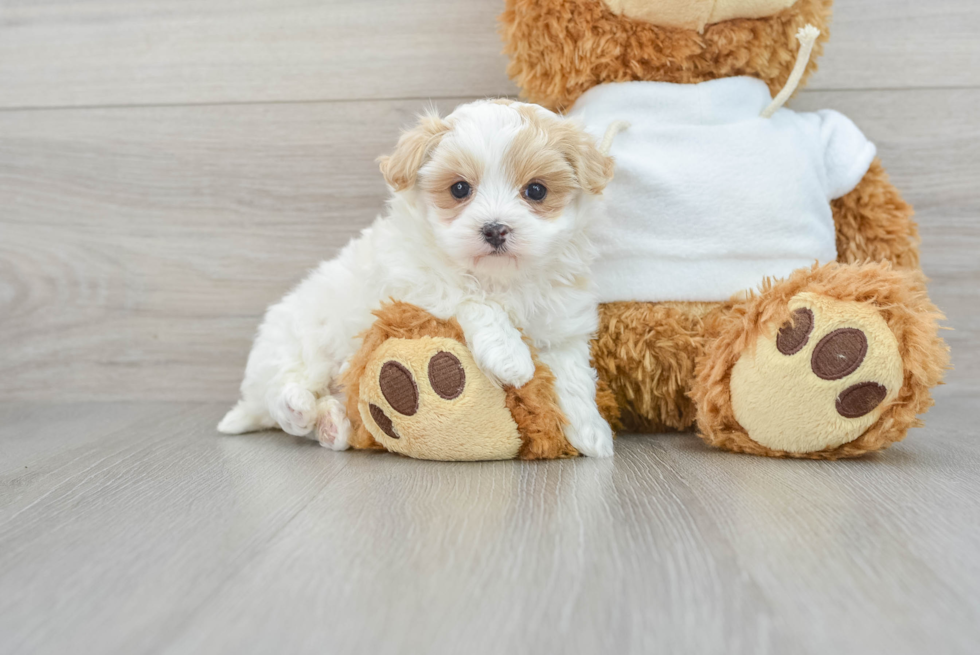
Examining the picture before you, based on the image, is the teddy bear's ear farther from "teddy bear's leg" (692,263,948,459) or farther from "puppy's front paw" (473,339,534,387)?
"puppy's front paw" (473,339,534,387)

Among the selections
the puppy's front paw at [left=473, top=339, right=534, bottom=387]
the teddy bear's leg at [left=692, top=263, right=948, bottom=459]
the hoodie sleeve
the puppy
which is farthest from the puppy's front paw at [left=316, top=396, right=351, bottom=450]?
the hoodie sleeve

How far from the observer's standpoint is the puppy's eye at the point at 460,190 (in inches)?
36.4

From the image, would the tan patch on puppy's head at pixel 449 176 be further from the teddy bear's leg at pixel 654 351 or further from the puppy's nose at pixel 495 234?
the teddy bear's leg at pixel 654 351

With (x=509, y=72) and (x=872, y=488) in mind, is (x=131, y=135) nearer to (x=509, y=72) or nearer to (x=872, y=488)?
(x=509, y=72)

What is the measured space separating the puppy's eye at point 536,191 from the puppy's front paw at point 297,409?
43cm

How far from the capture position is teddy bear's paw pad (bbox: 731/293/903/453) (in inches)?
33.6

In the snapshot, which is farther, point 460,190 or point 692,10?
point 692,10

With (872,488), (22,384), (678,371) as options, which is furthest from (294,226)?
(872,488)

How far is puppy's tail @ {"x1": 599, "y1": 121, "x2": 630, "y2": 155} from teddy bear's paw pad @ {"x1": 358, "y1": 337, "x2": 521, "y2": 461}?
358mm

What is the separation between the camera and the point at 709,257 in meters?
1.06

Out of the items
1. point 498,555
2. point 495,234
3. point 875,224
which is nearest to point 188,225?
point 495,234

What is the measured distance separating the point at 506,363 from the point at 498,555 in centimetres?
30

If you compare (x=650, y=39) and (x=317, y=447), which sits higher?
(x=650, y=39)

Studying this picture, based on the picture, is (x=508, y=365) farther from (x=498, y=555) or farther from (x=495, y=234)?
(x=498, y=555)
